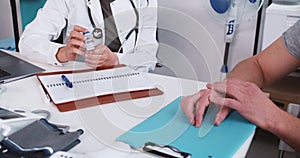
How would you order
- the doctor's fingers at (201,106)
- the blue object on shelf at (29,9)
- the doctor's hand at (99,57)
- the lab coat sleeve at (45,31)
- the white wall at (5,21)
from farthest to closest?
the white wall at (5,21), the blue object on shelf at (29,9), the lab coat sleeve at (45,31), the doctor's hand at (99,57), the doctor's fingers at (201,106)

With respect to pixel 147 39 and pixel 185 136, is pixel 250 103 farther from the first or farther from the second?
pixel 147 39

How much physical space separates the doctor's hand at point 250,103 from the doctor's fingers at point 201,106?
0.07ft

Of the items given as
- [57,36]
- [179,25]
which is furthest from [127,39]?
[179,25]

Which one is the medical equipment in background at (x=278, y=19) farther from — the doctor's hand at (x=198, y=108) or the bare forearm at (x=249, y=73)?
the doctor's hand at (x=198, y=108)

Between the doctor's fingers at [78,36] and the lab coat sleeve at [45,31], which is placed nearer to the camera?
the doctor's fingers at [78,36]

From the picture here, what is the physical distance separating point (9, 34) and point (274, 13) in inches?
80.8

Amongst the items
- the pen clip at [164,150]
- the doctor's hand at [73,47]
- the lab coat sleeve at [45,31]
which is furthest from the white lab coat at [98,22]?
the pen clip at [164,150]

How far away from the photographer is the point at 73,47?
1.28 meters

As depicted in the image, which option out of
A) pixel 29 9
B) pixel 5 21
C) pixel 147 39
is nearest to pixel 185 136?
pixel 147 39

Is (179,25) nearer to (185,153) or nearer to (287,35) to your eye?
(287,35)

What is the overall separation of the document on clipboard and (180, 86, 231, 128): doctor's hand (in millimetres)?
14

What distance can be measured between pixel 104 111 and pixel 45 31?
2.45ft

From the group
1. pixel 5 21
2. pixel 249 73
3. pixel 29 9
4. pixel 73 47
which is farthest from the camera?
pixel 5 21

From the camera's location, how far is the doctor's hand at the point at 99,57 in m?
1.20
